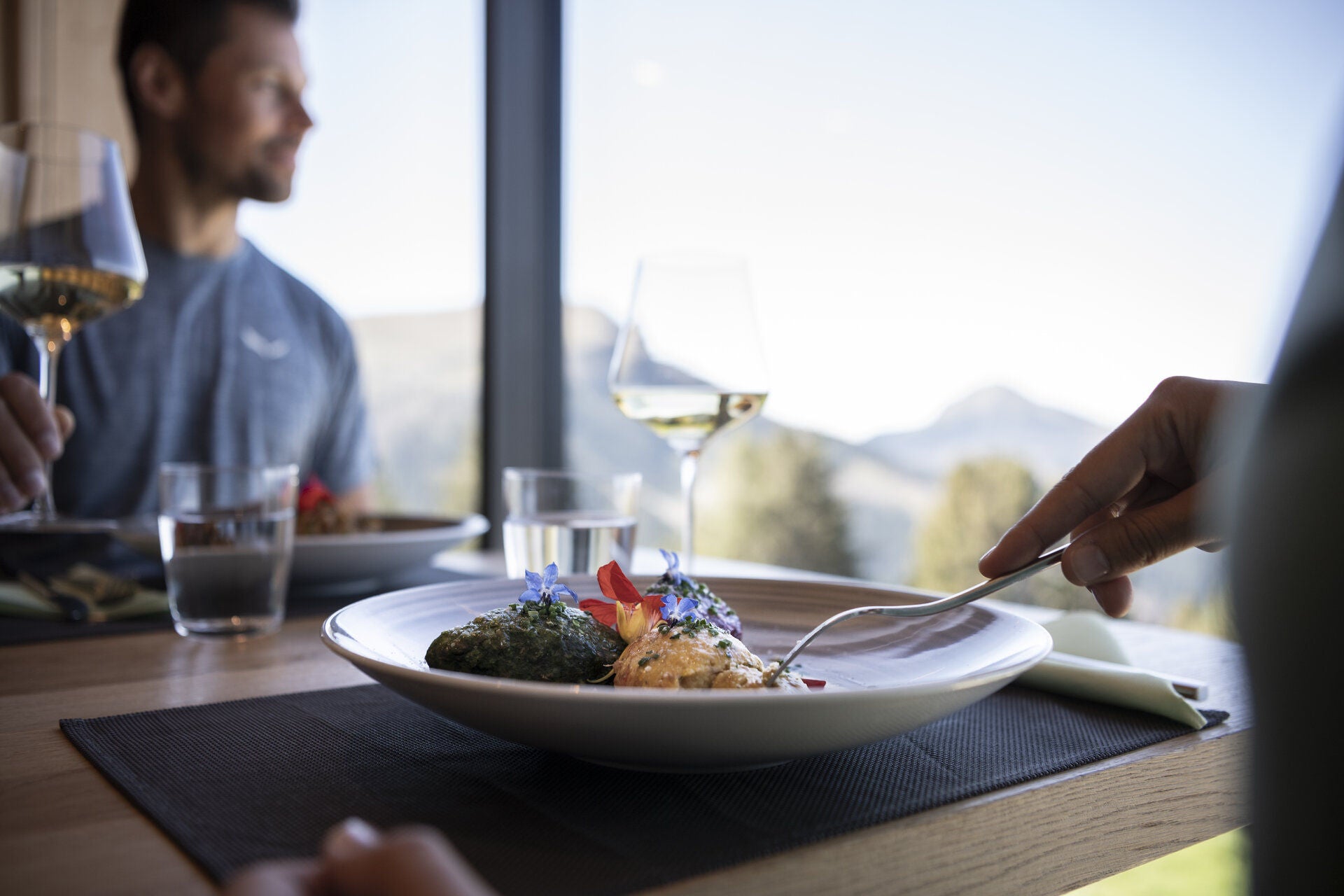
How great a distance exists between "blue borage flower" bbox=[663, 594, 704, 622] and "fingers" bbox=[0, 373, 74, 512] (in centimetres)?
79

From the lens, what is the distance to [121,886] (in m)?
0.43

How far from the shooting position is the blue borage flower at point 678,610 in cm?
62

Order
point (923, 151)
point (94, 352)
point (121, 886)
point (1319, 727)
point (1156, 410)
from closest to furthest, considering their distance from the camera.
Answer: point (1319, 727)
point (121, 886)
point (1156, 410)
point (94, 352)
point (923, 151)

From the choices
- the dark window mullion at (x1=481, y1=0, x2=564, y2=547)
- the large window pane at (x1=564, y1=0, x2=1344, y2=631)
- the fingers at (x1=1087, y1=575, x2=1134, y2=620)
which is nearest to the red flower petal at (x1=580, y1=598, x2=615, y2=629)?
the fingers at (x1=1087, y1=575, x2=1134, y2=620)

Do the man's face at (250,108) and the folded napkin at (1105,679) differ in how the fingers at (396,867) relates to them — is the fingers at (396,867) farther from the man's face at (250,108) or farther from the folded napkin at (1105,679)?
the man's face at (250,108)

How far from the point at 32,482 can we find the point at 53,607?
0.49 ft

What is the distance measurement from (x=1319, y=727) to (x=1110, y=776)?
361mm

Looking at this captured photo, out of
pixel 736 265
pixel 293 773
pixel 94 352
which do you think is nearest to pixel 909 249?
pixel 94 352

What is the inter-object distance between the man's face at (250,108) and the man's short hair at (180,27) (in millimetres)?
22

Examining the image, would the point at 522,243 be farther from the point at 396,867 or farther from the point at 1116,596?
the point at 396,867

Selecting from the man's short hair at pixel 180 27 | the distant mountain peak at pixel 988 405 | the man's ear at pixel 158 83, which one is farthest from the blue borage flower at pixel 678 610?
the distant mountain peak at pixel 988 405

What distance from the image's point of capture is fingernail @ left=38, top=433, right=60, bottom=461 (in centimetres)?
107

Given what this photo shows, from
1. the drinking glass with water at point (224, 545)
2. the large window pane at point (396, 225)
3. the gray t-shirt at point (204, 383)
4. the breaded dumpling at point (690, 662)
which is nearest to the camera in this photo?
the breaded dumpling at point (690, 662)

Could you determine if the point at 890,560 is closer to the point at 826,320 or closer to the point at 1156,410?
the point at 826,320
